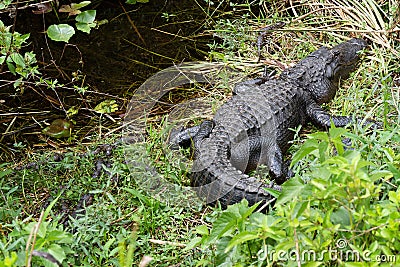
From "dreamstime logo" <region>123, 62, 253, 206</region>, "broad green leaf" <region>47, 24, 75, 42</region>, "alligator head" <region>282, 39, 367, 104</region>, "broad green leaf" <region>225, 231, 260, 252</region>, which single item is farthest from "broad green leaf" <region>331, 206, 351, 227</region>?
"broad green leaf" <region>47, 24, 75, 42</region>

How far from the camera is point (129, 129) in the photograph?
16.4ft

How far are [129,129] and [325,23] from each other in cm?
249

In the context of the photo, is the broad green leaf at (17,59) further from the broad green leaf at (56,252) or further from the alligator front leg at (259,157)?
the broad green leaf at (56,252)

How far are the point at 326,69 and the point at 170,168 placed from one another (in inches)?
76.2

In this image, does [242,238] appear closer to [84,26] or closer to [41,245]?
[41,245]

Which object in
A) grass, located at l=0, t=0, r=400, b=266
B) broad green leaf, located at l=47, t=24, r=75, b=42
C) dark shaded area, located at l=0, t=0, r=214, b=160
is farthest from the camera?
broad green leaf, located at l=47, t=24, r=75, b=42

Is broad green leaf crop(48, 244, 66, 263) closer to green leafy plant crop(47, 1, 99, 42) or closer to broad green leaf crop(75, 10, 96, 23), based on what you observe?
green leafy plant crop(47, 1, 99, 42)

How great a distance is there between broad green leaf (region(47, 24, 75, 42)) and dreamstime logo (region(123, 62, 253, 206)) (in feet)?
3.21

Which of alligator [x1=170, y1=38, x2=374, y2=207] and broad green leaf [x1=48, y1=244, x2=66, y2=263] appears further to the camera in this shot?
alligator [x1=170, y1=38, x2=374, y2=207]

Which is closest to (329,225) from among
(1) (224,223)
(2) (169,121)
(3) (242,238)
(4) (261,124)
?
(3) (242,238)

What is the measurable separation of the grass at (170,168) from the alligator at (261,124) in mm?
142

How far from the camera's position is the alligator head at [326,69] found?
532 cm

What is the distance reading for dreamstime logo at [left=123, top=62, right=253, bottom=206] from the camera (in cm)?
420
